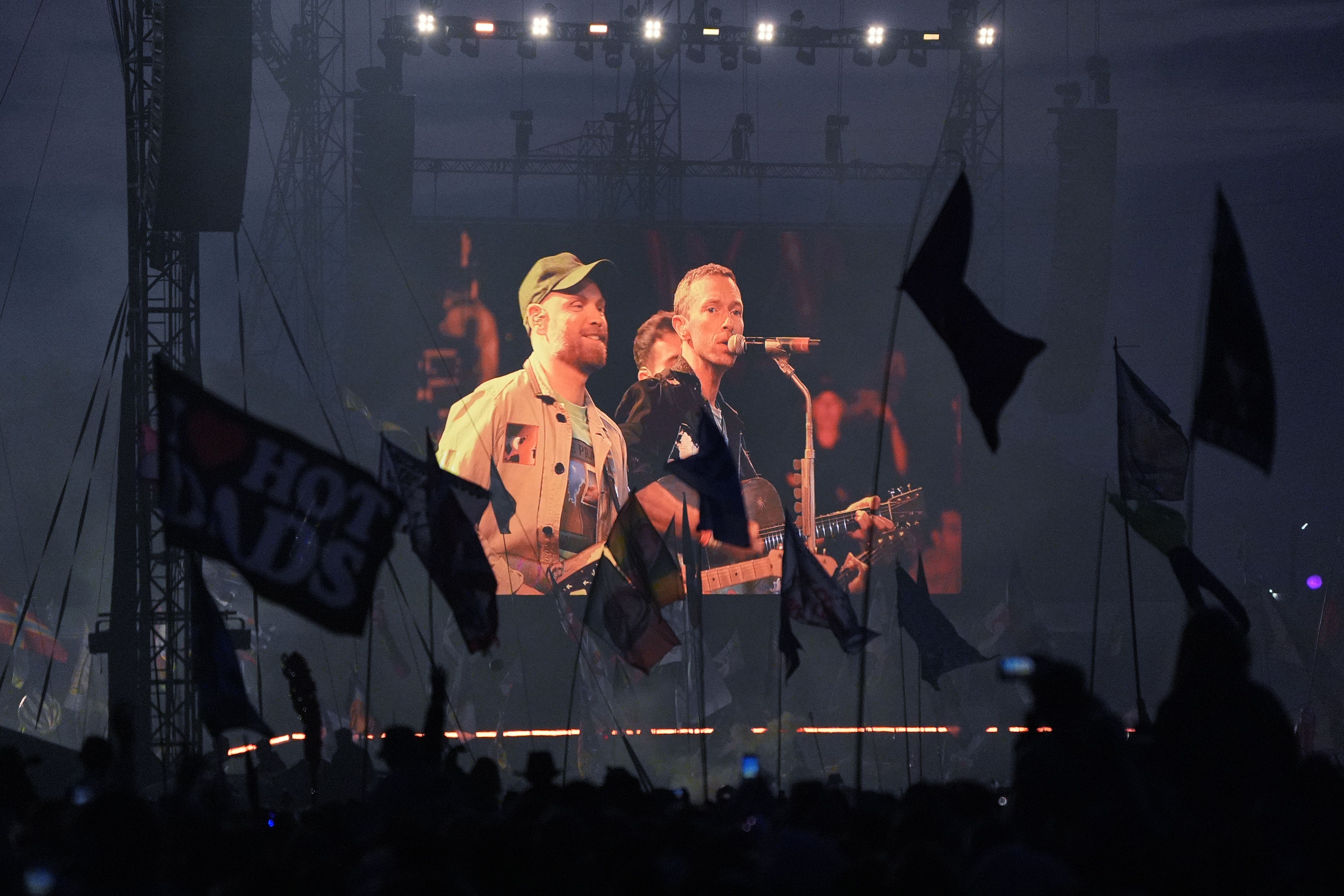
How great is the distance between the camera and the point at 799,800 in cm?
671

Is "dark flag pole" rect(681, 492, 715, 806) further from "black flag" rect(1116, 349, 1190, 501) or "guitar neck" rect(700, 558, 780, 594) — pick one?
"black flag" rect(1116, 349, 1190, 501)

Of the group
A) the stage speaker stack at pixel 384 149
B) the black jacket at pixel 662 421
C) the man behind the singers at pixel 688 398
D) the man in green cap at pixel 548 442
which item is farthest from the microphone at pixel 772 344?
the stage speaker stack at pixel 384 149

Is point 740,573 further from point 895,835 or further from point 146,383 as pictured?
point 895,835

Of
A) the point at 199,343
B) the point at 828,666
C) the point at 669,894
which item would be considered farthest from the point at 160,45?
the point at 828,666

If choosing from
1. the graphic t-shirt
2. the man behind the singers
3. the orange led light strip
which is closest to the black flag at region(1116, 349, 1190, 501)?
the orange led light strip

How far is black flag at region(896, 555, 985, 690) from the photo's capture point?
50.2 feet

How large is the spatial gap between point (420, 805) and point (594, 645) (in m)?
21.8

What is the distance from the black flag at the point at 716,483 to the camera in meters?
13.8

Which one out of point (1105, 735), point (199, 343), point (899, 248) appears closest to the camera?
point (1105, 735)

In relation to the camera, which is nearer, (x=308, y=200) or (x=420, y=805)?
(x=420, y=805)

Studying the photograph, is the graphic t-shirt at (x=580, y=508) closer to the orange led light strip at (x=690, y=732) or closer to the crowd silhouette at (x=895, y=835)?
the orange led light strip at (x=690, y=732)

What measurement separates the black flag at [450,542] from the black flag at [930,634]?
5.11 m

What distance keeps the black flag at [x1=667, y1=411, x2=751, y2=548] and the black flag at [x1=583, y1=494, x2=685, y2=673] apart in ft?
2.46

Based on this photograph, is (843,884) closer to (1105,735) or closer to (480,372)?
(1105,735)
